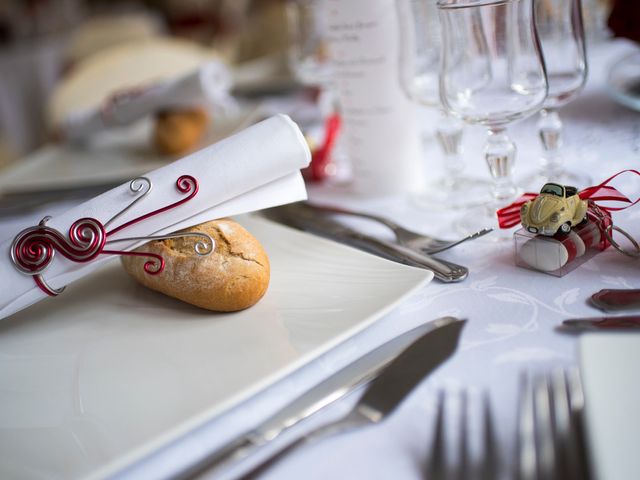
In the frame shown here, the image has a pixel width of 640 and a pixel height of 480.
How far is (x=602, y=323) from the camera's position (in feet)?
1.49

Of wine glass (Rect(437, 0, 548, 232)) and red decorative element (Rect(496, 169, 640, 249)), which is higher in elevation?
wine glass (Rect(437, 0, 548, 232))

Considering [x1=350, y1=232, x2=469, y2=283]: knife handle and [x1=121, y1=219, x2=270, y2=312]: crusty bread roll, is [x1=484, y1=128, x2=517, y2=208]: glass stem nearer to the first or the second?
[x1=350, y1=232, x2=469, y2=283]: knife handle

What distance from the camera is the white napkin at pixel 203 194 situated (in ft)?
1.80

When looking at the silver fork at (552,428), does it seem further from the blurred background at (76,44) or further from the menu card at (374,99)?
the blurred background at (76,44)

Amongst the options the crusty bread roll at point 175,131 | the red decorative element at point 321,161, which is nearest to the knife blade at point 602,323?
the red decorative element at point 321,161

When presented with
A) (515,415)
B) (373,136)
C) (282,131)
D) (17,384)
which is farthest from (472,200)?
(17,384)

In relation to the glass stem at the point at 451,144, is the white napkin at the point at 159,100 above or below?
above

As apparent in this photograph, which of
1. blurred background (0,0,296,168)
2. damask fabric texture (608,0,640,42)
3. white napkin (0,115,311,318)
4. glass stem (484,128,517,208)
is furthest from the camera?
blurred background (0,0,296,168)

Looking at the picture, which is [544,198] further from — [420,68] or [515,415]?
[420,68]

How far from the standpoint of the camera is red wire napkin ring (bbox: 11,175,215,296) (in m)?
0.54

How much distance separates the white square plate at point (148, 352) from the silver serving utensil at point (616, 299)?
131mm

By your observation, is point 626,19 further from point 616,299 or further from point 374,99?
point 616,299

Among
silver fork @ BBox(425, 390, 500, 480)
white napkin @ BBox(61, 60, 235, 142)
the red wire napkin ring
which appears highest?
white napkin @ BBox(61, 60, 235, 142)

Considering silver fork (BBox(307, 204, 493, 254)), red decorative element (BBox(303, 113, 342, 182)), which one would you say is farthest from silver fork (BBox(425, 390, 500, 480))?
red decorative element (BBox(303, 113, 342, 182))
